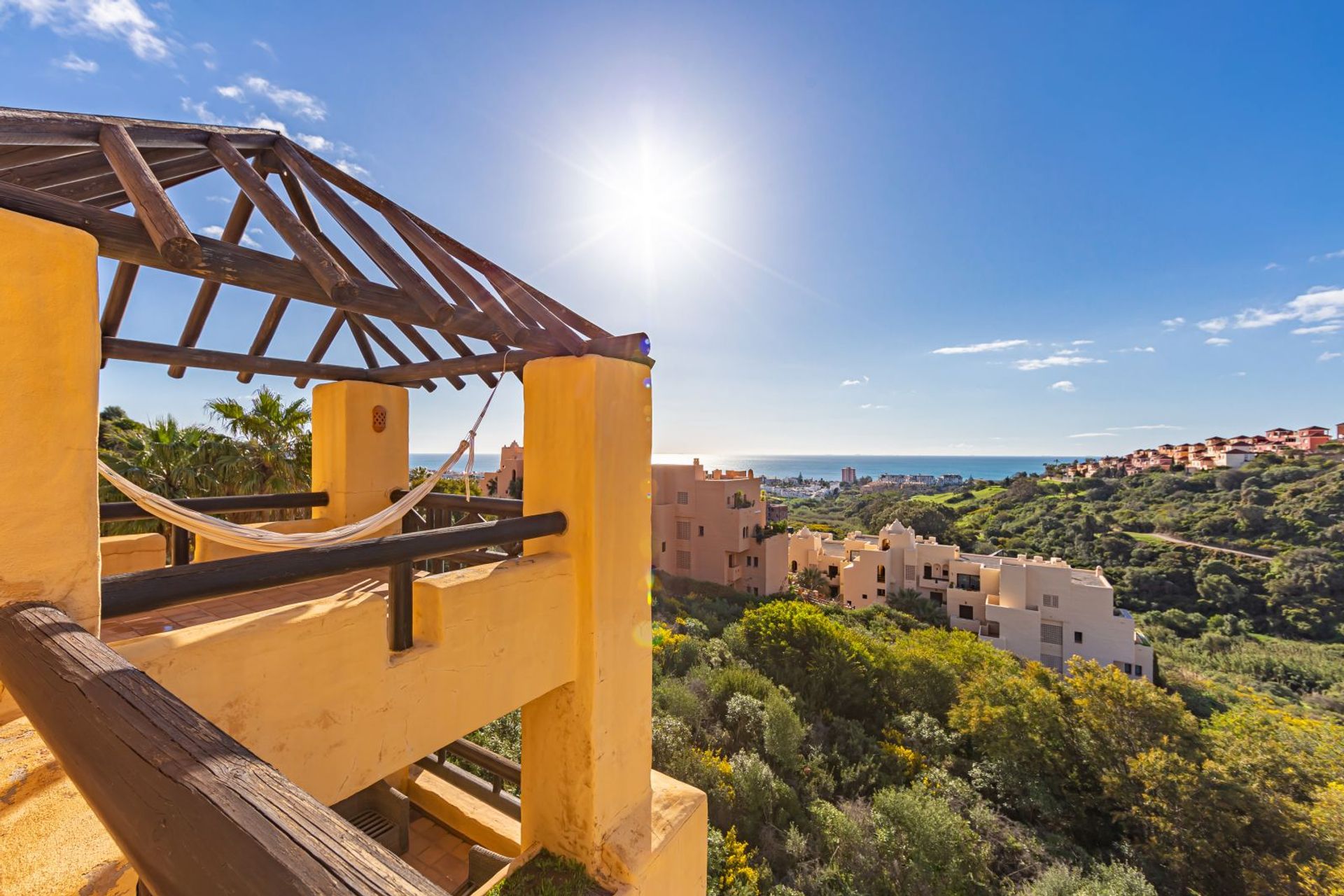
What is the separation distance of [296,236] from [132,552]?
3494 mm

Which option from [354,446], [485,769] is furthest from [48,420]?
[485,769]

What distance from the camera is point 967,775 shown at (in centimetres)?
1232

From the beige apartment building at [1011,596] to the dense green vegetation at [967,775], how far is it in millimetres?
8753

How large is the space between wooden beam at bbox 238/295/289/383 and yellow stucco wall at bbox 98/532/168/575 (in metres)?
1.55

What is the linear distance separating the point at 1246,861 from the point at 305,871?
1695 cm

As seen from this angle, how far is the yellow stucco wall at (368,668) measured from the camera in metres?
1.79

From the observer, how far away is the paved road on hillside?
38987 millimetres

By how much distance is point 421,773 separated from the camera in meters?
5.11

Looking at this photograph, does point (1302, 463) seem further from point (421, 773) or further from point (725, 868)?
point (421, 773)

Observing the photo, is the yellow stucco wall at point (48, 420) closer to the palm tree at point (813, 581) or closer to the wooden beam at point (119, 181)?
the wooden beam at point (119, 181)

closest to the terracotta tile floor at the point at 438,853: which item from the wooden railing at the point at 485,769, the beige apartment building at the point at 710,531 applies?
the wooden railing at the point at 485,769

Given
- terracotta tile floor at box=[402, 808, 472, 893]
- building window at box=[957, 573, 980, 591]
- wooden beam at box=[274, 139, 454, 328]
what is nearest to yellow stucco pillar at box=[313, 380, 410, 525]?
wooden beam at box=[274, 139, 454, 328]

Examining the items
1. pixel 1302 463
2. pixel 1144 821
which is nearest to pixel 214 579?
pixel 1144 821

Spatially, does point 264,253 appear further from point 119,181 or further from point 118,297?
point 118,297
